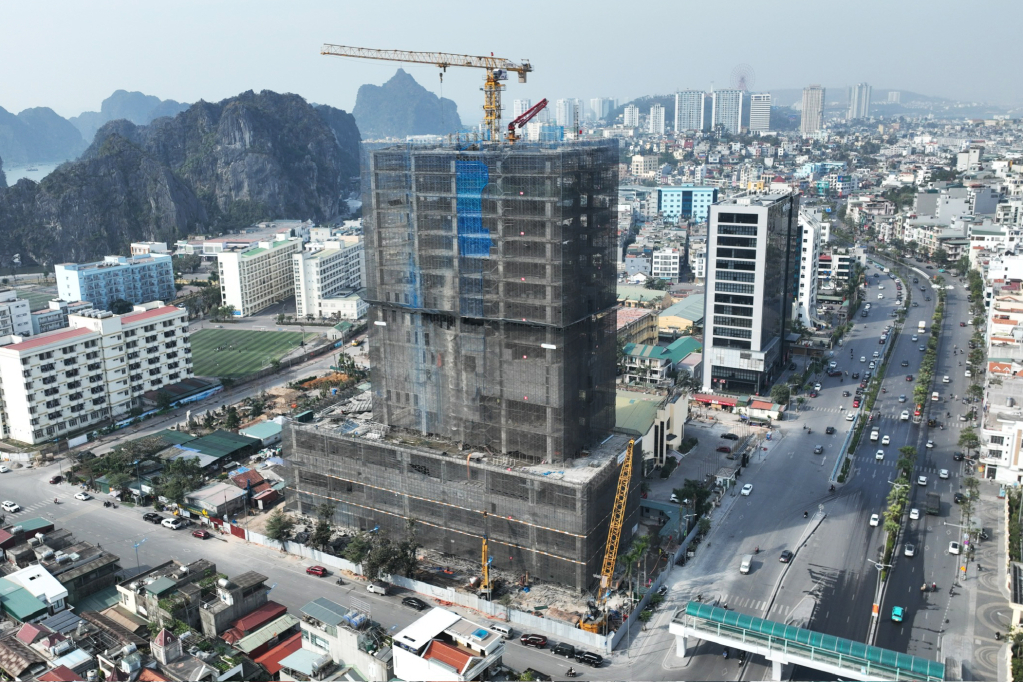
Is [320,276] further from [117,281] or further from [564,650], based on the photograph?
[564,650]

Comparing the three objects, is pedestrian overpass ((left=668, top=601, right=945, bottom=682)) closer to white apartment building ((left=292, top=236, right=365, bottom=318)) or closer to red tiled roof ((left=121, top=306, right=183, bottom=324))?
red tiled roof ((left=121, top=306, right=183, bottom=324))

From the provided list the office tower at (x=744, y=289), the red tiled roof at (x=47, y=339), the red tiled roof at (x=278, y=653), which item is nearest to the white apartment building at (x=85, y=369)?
the red tiled roof at (x=47, y=339)

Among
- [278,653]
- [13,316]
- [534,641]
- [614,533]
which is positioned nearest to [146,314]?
[13,316]

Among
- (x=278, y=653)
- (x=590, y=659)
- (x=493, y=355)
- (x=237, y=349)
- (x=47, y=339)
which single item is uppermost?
(x=493, y=355)

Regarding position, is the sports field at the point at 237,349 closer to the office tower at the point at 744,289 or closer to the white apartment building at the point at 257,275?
the white apartment building at the point at 257,275

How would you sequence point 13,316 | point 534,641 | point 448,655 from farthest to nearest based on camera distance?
point 13,316
point 534,641
point 448,655

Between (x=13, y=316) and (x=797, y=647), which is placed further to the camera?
(x=13, y=316)

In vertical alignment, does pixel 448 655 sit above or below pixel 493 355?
below

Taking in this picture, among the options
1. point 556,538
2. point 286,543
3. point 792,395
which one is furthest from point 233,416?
point 792,395

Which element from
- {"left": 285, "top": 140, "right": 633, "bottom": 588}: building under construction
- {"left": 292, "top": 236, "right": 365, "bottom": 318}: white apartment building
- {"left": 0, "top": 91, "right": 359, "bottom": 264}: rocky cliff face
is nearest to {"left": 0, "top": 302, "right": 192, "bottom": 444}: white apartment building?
{"left": 285, "top": 140, "right": 633, "bottom": 588}: building under construction
